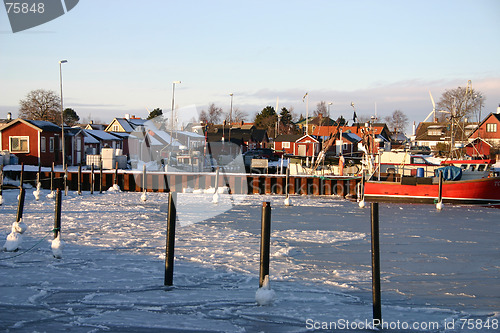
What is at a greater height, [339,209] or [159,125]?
[159,125]

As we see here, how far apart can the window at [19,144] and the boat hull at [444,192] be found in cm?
3043

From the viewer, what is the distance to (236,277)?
11.5 m

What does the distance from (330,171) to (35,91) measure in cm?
5834

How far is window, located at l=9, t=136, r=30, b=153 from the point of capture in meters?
47.5

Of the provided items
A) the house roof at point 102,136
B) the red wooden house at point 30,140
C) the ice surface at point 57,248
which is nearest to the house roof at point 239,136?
the house roof at point 102,136

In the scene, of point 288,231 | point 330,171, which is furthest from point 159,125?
point 288,231

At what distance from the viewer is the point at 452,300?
34.1 feet

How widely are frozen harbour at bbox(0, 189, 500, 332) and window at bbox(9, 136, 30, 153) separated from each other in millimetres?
28074

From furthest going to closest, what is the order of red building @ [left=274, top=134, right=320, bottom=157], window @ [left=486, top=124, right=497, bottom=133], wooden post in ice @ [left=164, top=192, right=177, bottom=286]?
window @ [left=486, top=124, right=497, bottom=133]
red building @ [left=274, top=134, right=320, bottom=157]
wooden post in ice @ [left=164, top=192, right=177, bottom=286]

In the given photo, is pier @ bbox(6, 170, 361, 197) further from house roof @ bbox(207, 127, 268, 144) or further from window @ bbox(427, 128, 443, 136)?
window @ bbox(427, 128, 443, 136)

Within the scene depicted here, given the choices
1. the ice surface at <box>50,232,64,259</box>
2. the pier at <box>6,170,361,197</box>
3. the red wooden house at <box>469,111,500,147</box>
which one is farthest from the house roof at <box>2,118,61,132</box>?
the red wooden house at <box>469,111,500,147</box>

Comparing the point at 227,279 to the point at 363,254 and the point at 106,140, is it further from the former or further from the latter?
the point at 106,140

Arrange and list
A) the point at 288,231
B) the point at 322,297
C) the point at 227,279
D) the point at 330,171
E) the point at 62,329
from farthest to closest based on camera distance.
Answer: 1. the point at 330,171
2. the point at 288,231
3. the point at 227,279
4. the point at 322,297
5. the point at 62,329

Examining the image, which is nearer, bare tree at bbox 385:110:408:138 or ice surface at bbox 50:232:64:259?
ice surface at bbox 50:232:64:259
